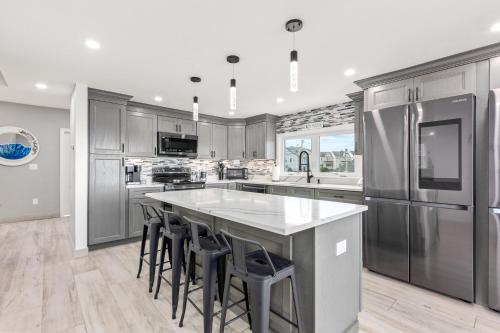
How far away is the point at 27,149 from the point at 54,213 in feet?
4.88

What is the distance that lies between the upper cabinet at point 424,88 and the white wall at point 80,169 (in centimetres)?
388

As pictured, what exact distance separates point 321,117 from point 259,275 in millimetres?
3904

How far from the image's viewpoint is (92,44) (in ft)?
7.63

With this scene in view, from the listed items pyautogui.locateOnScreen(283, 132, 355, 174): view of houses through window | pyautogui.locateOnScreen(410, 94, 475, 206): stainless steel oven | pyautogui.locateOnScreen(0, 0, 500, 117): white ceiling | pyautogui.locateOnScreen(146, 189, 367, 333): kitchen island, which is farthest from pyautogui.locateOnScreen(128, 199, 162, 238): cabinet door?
pyautogui.locateOnScreen(410, 94, 475, 206): stainless steel oven

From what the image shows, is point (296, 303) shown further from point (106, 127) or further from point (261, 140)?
point (261, 140)

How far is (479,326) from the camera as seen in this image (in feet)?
6.44

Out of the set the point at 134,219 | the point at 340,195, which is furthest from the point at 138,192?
the point at 340,195

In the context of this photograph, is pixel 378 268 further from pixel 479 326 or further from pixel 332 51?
pixel 332 51

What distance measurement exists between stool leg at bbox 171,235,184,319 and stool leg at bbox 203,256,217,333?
1.56 ft

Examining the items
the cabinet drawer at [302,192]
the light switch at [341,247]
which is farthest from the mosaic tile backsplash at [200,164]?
the light switch at [341,247]

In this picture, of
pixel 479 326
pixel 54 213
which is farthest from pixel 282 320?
pixel 54 213

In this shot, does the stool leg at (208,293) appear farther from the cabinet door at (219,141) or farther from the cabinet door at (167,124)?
the cabinet door at (219,141)

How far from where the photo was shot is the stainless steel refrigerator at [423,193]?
7.55 ft

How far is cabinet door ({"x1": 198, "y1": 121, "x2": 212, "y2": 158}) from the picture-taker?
532 centimetres
